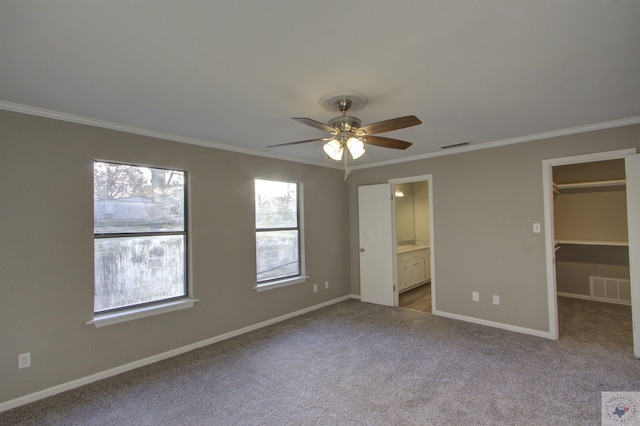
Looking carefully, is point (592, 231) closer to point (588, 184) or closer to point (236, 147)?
point (588, 184)

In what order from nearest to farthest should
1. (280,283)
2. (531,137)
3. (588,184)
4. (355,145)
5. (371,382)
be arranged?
(355,145)
(371,382)
(531,137)
(280,283)
(588,184)

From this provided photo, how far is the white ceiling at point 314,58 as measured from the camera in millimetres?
1506

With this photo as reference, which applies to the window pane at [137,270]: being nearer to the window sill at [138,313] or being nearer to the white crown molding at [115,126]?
the window sill at [138,313]

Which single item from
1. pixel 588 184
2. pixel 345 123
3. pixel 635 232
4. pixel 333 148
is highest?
pixel 345 123

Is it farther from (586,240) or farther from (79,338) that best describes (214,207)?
(586,240)

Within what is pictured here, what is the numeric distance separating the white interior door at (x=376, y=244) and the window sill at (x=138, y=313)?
286 cm

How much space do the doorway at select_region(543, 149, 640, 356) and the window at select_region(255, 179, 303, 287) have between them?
3837 mm

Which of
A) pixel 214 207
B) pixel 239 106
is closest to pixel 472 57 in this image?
pixel 239 106

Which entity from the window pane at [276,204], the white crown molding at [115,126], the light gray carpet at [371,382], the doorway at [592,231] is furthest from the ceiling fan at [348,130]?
the doorway at [592,231]

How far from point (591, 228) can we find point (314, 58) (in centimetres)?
570

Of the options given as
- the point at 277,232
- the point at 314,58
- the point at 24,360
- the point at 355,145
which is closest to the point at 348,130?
the point at 355,145

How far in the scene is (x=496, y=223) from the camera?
4121 millimetres

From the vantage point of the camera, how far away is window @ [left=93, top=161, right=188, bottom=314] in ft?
10.0

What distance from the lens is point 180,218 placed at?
3.63 meters
